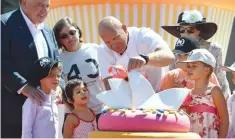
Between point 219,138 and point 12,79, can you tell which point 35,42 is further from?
point 219,138

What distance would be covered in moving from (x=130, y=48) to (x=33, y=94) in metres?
0.67

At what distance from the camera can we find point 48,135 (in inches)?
143

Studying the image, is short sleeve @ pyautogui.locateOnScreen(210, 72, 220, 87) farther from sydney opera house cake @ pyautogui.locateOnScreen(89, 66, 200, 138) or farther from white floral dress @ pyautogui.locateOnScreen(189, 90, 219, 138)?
sydney opera house cake @ pyautogui.locateOnScreen(89, 66, 200, 138)

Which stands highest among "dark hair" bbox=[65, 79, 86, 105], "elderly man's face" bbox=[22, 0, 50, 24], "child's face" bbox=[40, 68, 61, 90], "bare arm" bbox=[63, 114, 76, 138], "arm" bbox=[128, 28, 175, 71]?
"elderly man's face" bbox=[22, 0, 50, 24]

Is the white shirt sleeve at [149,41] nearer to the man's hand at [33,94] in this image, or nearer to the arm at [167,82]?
the arm at [167,82]

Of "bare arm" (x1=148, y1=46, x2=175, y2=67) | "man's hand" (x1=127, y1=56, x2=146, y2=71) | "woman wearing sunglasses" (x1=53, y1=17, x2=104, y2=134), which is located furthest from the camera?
"woman wearing sunglasses" (x1=53, y1=17, x2=104, y2=134)

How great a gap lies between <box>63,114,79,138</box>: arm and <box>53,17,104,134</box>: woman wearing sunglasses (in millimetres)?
137

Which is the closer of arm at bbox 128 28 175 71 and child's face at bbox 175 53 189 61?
arm at bbox 128 28 175 71

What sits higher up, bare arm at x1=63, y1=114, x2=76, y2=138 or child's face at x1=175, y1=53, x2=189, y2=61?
child's face at x1=175, y1=53, x2=189, y2=61

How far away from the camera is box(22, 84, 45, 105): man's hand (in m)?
3.53

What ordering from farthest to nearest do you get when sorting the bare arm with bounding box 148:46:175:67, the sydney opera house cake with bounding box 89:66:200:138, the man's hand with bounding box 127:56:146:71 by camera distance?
1. the bare arm with bounding box 148:46:175:67
2. the man's hand with bounding box 127:56:146:71
3. the sydney opera house cake with bounding box 89:66:200:138

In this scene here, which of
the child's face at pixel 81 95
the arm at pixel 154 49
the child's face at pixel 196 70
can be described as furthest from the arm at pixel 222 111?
the child's face at pixel 81 95

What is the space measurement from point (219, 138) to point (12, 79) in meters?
1.32

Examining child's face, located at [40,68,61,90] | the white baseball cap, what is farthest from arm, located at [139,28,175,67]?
child's face, located at [40,68,61,90]
